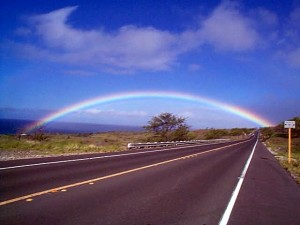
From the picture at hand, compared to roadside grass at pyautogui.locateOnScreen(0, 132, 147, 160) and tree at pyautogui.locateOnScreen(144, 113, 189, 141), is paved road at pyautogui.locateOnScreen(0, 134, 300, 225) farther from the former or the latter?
tree at pyautogui.locateOnScreen(144, 113, 189, 141)

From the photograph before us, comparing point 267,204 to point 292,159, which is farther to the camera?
point 292,159

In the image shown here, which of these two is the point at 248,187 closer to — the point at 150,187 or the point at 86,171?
the point at 150,187

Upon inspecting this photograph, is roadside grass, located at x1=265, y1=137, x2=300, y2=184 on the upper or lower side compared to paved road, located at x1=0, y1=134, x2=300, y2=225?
lower

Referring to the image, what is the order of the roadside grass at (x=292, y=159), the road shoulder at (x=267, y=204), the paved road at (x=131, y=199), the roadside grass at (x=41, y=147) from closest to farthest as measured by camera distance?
the paved road at (x=131, y=199) < the road shoulder at (x=267, y=204) < the roadside grass at (x=292, y=159) < the roadside grass at (x=41, y=147)

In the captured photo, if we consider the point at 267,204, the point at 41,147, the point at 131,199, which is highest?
the point at 41,147

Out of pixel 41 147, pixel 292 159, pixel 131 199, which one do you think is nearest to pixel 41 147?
pixel 41 147

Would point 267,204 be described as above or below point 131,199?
below

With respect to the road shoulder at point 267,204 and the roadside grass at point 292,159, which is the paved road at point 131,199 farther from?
the roadside grass at point 292,159

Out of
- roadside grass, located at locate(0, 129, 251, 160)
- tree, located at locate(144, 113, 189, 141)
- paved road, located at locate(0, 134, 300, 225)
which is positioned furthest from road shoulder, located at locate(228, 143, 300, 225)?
tree, located at locate(144, 113, 189, 141)

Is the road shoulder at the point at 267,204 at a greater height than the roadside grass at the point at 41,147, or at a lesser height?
lesser

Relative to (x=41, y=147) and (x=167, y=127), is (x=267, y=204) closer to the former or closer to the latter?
(x=41, y=147)

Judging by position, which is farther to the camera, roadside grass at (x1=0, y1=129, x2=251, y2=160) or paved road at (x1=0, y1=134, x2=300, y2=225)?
roadside grass at (x1=0, y1=129, x2=251, y2=160)

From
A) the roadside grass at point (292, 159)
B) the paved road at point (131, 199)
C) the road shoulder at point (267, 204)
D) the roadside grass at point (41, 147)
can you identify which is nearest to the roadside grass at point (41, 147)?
the roadside grass at point (41, 147)

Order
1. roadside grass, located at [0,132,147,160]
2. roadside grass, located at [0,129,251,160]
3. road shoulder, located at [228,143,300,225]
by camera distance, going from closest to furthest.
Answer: road shoulder, located at [228,143,300,225]
roadside grass, located at [0,129,251,160]
roadside grass, located at [0,132,147,160]
